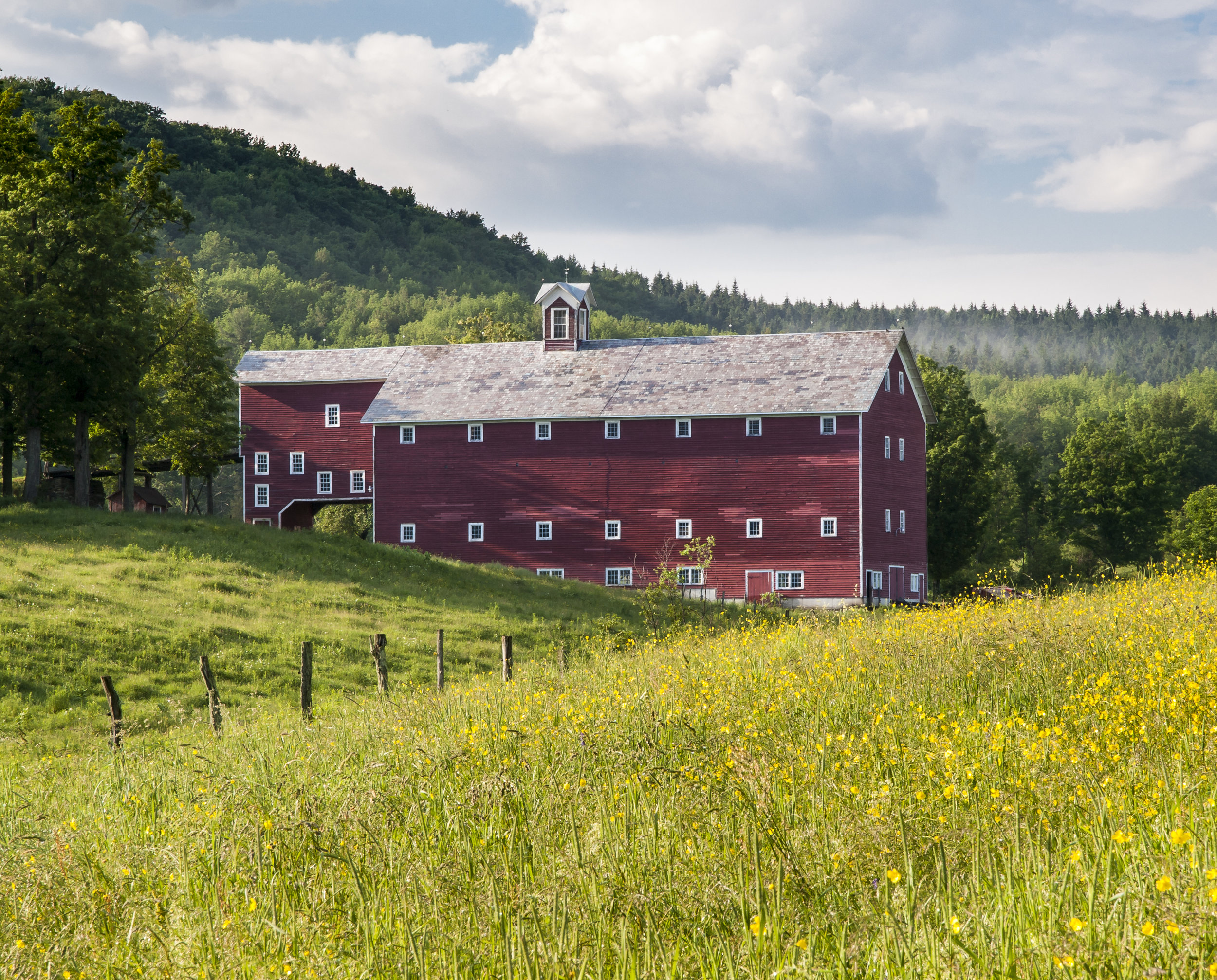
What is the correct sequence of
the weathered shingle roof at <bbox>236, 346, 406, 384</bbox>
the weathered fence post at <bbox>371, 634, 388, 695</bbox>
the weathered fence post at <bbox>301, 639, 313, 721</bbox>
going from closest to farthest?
the weathered fence post at <bbox>301, 639, 313, 721</bbox>
the weathered fence post at <bbox>371, 634, 388, 695</bbox>
the weathered shingle roof at <bbox>236, 346, 406, 384</bbox>

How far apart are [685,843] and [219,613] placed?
23858mm

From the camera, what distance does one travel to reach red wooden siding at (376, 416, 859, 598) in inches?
1727

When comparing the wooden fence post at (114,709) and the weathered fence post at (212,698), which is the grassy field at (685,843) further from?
the wooden fence post at (114,709)

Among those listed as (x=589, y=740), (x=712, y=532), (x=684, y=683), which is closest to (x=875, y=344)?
(x=712, y=532)

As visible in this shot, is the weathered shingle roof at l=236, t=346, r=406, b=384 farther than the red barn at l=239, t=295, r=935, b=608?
Yes

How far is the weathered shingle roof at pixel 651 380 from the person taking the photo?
45.3 m

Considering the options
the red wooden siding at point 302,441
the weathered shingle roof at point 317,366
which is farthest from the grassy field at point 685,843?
the weathered shingle roof at point 317,366

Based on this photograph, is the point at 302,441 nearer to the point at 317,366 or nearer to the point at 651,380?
the point at 317,366

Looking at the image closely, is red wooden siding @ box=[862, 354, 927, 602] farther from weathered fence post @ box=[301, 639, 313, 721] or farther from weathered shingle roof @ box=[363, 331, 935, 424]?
weathered fence post @ box=[301, 639, 313, 721]

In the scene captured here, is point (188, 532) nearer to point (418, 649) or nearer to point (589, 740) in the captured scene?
point (418, 649)

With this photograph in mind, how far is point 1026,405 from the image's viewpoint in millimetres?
148500

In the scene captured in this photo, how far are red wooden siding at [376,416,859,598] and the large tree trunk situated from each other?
12.1 meters

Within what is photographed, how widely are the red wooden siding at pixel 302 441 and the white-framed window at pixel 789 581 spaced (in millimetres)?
21627

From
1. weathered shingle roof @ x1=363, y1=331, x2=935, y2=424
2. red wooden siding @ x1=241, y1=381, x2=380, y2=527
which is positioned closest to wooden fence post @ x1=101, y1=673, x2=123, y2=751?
weathered shingle roof @ x1=363, y1=331, x2=935, y2=424
